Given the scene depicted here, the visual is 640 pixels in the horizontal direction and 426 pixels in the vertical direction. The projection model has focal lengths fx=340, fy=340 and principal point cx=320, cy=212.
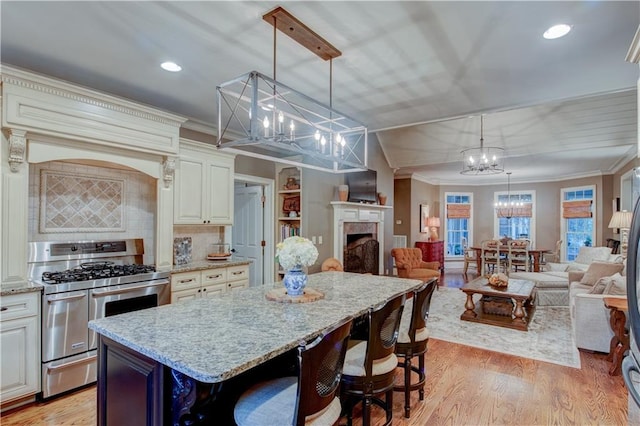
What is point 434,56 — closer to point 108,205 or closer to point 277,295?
point 277,295

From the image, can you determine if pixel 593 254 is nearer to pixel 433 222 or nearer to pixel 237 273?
pixel 433 222

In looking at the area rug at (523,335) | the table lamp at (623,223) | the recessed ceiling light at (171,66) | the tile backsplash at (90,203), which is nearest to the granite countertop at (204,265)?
the tile backsplash at (90,203)

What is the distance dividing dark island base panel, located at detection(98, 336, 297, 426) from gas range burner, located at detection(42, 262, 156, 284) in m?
1.43

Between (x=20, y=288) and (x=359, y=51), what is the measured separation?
10.3 ft

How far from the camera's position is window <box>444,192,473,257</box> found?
10.8 m

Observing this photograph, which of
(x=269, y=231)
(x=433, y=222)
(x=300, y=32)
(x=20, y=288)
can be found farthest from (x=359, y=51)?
(x=433, y=222)

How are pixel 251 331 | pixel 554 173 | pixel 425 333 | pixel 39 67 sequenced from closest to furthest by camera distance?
pixel 251 331 < pixel 425 333 < pixel 39 67 < pixel 554 173

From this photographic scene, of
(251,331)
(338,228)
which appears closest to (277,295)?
(251,331)

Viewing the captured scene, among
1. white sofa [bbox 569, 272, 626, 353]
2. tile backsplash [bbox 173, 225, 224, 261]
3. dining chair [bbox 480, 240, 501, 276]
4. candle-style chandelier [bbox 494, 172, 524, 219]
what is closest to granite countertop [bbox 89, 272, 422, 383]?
tile backsplash [bbox 173, 225, 224, 261]

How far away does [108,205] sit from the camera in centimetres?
357

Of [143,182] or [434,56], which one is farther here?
[143,182]

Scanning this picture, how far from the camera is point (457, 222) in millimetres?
10969

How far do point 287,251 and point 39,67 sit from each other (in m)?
2.66

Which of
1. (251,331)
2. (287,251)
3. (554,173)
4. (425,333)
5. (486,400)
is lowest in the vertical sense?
(486,400)
